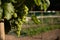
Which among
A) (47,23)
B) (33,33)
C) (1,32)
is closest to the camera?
(1,32)

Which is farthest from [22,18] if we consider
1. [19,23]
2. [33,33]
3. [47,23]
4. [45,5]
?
[47,23]

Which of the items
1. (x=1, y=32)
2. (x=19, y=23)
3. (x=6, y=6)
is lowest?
(x=1, y=32)

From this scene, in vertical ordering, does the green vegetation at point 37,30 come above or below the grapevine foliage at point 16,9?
below

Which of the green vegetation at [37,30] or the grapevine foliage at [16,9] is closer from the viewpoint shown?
Answer: the grapevine foliage at [16,9]

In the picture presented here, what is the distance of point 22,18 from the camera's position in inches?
51.1

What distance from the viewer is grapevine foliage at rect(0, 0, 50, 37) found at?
1.16m

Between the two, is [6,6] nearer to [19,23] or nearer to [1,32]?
[19,23]

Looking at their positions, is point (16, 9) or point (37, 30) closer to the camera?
point (16, 9)

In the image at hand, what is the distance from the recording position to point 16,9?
124 centimetres

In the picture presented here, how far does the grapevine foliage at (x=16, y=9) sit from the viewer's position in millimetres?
1155

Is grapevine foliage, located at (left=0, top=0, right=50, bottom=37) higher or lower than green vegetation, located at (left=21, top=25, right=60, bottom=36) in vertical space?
higher

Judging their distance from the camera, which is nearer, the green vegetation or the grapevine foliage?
the grapevine foliage

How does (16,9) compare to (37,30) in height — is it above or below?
above

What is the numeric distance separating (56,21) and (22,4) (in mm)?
10054
